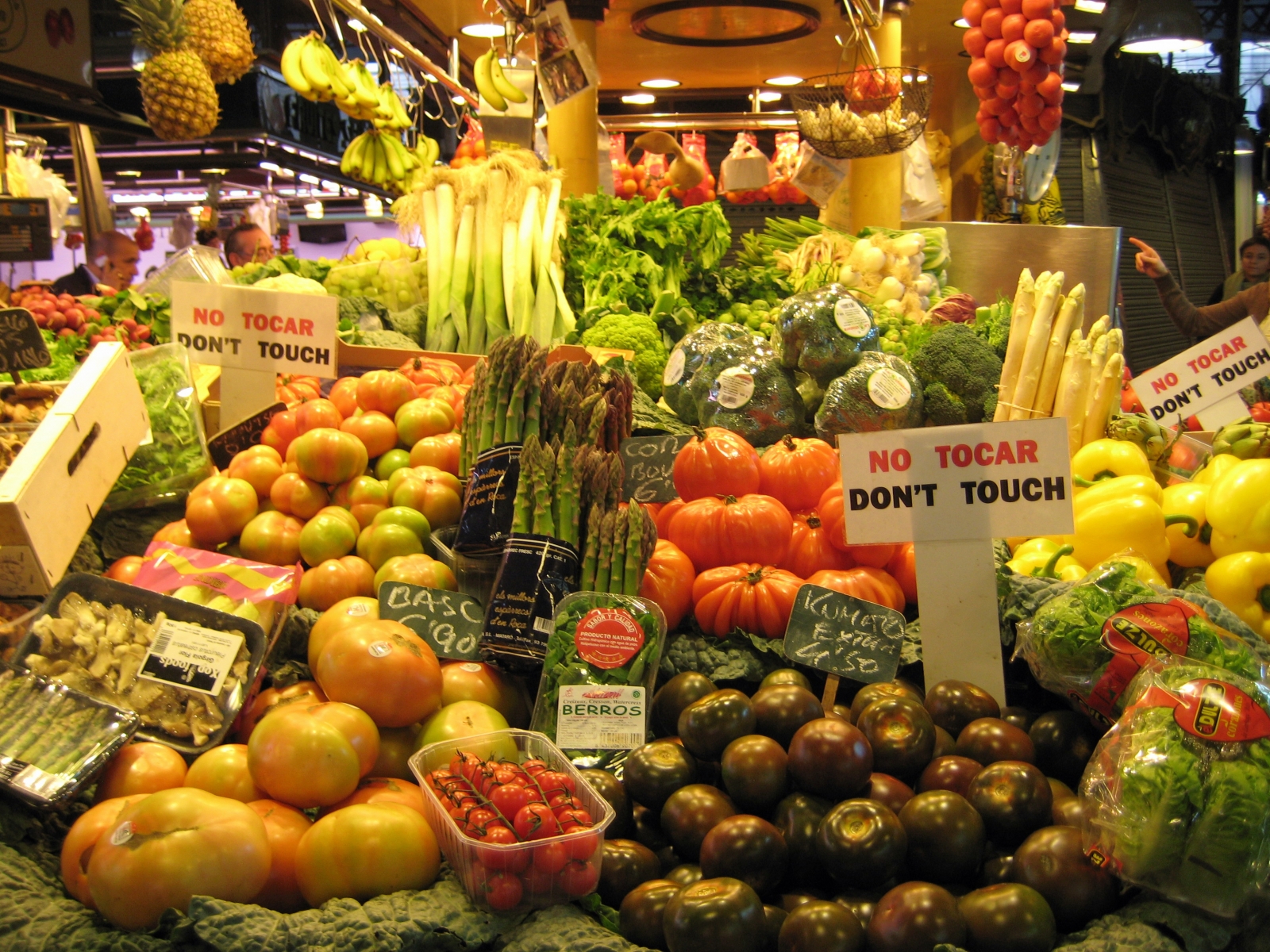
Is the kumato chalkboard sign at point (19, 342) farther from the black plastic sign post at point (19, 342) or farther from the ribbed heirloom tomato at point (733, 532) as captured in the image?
the ribbed heirloom tomato at point (733, 532)

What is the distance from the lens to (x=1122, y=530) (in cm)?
226

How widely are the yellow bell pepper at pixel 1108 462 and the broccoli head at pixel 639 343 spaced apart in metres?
1.63

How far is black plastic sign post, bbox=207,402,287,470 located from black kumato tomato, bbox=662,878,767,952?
2059 mm

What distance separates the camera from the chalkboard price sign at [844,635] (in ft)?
6.33

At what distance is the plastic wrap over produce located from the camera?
1.32 metres

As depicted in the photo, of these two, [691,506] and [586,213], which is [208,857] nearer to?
[691,506]

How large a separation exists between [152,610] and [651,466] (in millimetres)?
1295

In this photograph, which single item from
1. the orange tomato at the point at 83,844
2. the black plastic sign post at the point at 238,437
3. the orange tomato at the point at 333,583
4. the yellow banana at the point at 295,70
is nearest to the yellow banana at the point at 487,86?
the yellow banana at the point at 295,70

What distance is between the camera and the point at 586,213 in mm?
4781

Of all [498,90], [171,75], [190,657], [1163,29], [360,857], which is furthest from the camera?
[1163,29]

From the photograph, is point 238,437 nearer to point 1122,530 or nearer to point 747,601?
point 747,601

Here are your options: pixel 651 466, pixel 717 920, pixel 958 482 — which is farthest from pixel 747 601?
pixel 717 920

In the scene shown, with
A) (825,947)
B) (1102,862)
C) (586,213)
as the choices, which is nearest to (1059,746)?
(1102,862)

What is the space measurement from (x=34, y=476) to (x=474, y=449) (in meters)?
0.97
